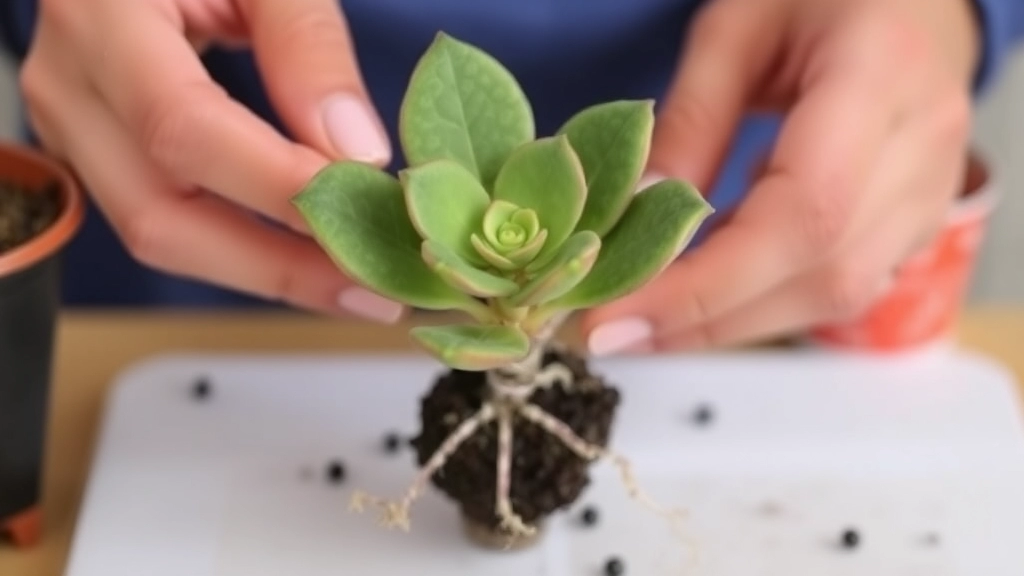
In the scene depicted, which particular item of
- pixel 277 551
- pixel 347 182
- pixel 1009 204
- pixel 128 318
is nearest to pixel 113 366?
pixel 128 318

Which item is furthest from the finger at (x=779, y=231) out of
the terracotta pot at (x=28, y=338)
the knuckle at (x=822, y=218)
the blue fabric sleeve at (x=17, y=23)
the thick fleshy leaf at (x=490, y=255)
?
the blue fabric sleeve at (x=17, y=23)

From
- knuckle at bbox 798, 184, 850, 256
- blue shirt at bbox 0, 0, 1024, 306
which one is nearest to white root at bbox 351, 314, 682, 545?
knuckle at bbox 798, 184, 850, 256

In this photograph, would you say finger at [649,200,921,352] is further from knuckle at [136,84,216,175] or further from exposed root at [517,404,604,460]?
knuckle at [136,84,216,175]

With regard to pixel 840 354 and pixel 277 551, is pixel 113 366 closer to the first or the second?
pixel 277 551

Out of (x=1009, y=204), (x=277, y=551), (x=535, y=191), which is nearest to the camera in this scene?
(x=535, y=191)

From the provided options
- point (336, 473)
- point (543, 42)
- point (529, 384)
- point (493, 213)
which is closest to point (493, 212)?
point (493, 213)

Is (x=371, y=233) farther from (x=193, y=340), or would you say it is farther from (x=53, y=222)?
(x=193, y=340)
